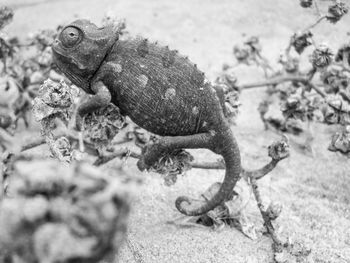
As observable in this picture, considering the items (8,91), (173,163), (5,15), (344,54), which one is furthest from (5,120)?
(344,54)

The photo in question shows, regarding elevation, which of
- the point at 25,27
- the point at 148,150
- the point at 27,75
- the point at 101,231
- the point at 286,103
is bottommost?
the point at 25,27

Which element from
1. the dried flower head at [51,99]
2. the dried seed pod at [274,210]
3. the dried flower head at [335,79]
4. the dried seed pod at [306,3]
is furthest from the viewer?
the dried flower head at [335,79]

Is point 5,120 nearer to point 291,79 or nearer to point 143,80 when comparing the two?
point 143,80

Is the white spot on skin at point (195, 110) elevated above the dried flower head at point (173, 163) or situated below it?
above

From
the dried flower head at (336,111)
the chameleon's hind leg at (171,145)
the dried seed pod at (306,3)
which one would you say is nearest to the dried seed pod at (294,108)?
the dried flower head at (336,111)

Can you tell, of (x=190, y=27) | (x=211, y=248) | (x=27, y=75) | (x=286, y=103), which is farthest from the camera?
(x=190, y=27)

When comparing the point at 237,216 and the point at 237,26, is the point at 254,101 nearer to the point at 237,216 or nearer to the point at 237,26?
the point at 237,26

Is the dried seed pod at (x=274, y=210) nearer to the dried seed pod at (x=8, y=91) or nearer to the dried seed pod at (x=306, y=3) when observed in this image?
the dried seed pod at (x=306, y=3)

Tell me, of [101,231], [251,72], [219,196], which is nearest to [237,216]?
[219,196]
